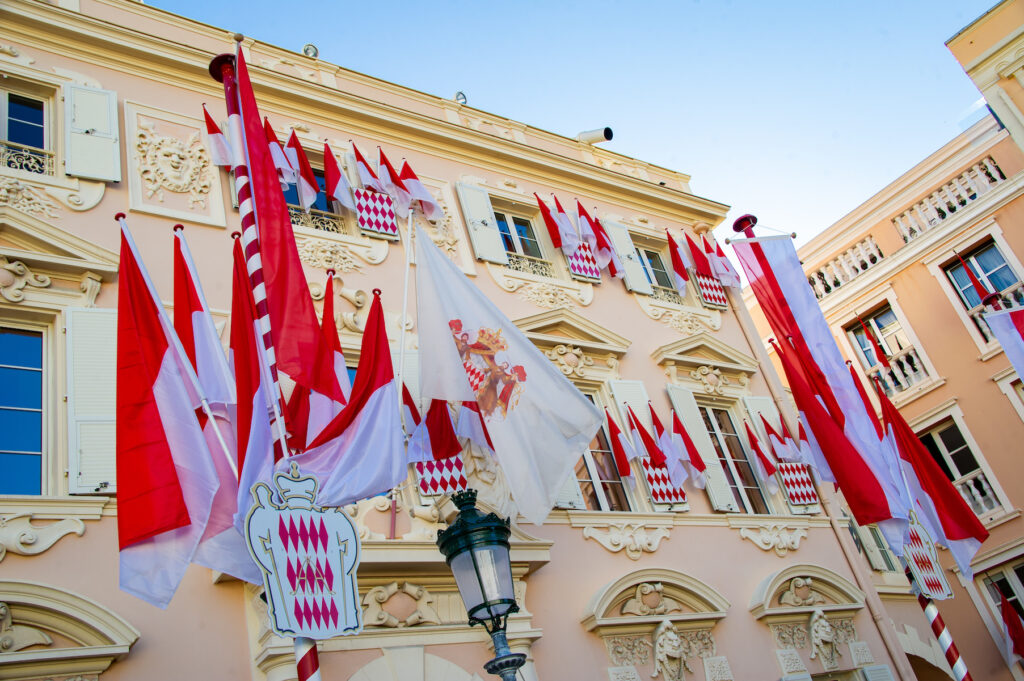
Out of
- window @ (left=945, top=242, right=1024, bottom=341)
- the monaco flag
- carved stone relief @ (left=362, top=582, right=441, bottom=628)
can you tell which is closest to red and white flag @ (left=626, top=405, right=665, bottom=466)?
the monaco flag

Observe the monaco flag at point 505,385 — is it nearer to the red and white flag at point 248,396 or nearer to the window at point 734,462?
the red and white flag at point 248,396

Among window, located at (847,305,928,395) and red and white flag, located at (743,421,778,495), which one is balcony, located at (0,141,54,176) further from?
window, located at (847,305,928,395)

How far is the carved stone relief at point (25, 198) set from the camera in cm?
865

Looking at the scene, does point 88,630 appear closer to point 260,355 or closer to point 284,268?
point 260,355

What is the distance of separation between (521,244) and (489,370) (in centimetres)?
574

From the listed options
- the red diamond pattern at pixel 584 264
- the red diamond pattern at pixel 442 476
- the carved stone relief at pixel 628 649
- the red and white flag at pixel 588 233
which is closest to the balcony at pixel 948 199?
the red and white flag at pixel 588 233

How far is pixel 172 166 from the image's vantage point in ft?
33.0

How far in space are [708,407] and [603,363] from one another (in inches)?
82.9

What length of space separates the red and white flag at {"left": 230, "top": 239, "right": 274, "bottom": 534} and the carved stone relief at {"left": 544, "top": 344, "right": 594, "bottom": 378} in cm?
539

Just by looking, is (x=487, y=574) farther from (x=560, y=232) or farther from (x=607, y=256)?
(x=607, y=256)

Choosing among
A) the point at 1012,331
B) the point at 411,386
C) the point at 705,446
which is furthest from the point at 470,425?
the point at 1012,331

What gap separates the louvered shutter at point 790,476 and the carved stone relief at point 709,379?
0.48 m

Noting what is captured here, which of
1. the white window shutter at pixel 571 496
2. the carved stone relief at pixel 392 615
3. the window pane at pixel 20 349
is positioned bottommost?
the carved stone relief at pixel 392 615

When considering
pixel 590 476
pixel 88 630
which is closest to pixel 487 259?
pixel 590 476
